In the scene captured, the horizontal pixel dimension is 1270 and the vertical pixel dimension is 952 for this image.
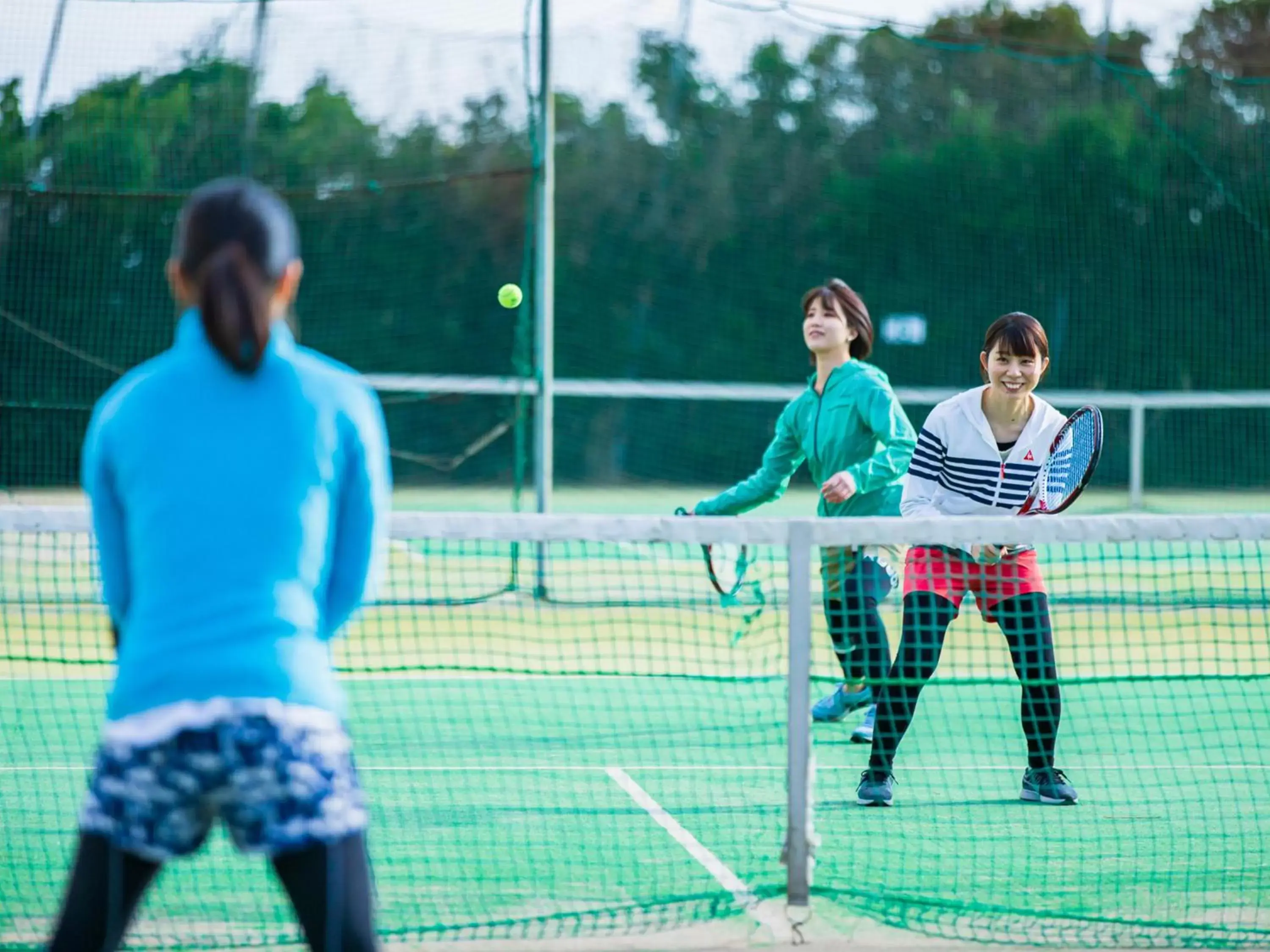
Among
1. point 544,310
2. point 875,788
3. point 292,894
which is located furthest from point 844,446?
point 544,310

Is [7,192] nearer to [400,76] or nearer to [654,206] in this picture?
[400,76]

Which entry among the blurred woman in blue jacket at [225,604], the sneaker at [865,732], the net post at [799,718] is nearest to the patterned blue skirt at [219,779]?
the blurred woman in blue jacket at [225,604]

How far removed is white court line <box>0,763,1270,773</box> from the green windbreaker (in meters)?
0.93

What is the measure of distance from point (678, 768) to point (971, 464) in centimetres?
162

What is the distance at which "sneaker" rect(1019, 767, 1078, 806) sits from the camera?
17.9 feet

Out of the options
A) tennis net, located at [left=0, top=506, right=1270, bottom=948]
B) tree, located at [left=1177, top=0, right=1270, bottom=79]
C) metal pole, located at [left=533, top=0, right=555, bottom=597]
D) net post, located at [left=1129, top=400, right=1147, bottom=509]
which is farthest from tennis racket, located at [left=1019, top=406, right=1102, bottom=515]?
tree, located at [left=1177, top=0, right=1270, bottom=79]

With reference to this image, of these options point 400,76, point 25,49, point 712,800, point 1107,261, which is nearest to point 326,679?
point 712,800

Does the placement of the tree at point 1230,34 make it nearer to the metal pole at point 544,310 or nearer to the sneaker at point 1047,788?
the metal pole at point 544,310

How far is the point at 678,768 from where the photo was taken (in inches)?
239

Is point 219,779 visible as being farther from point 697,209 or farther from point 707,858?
point 697,209

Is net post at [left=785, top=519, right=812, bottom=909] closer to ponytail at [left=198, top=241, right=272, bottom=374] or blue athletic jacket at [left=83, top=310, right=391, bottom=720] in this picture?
blue athletic jacket at [left=83, top=310, right=391, bottom=720]

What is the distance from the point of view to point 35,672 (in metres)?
8.34

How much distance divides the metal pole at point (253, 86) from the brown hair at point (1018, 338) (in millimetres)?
9590

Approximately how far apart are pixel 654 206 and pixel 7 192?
13868 millimetres
